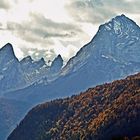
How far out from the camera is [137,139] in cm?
11825

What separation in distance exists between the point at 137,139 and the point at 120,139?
3.53 m

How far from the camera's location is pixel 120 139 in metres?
119
